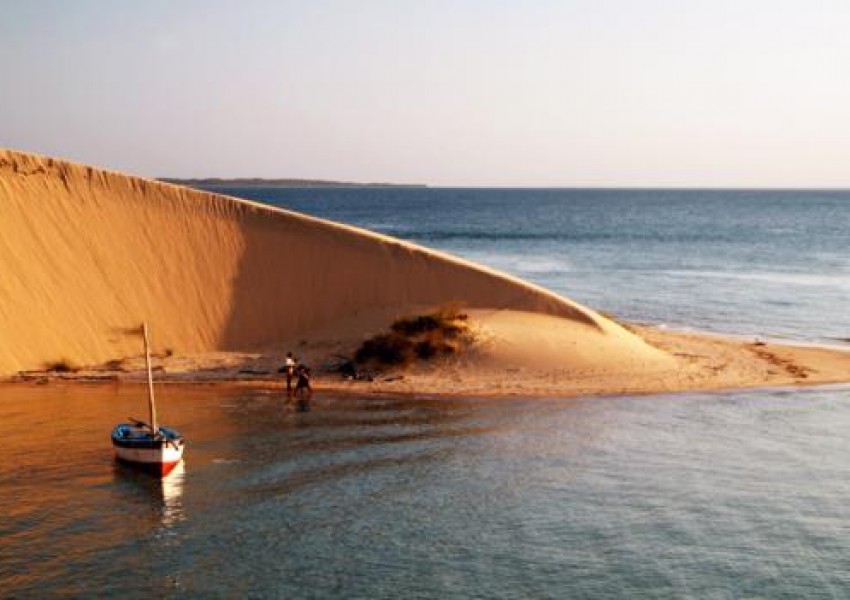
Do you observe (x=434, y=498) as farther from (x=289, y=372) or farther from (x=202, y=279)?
(x=202, y=279)

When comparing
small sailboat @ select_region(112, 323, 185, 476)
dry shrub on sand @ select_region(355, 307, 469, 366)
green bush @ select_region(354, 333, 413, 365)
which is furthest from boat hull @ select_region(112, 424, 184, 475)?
dry shrub on sand @ select_region(355, 307, 469, 366)

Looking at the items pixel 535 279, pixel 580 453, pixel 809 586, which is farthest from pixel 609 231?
pixel 809 586

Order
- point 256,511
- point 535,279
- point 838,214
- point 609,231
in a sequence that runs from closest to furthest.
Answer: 1. point 256,511
2. point 535,279
3. point 609,231
4. point 838,214

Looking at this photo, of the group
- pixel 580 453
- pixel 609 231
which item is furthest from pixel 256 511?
pixel 609 231

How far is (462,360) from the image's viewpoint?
3719 centimetres

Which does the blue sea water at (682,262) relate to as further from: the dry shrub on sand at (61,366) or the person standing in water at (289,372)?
the dry shrub on sand at (61,366)

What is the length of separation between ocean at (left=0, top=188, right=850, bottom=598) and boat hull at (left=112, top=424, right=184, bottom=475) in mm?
332

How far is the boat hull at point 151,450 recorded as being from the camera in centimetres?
2442

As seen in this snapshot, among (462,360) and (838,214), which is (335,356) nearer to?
(462,360)

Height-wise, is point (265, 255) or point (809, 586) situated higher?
point (265, 255)

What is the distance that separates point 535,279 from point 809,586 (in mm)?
54995

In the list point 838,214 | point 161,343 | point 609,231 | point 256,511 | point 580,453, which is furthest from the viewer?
point 838,214

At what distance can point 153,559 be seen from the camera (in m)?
18.8

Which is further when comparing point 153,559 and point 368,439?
point 368,439
